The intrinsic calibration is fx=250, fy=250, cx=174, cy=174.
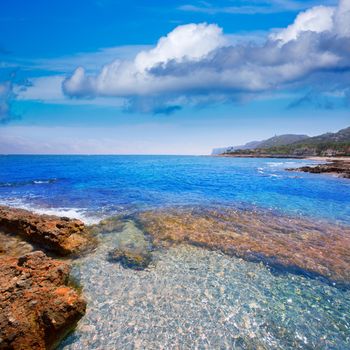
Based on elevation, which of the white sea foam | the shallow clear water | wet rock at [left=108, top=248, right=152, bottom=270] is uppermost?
the white sea foam

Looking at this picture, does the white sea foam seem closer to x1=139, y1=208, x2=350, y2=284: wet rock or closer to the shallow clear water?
x1=139, y1=208, x2=350, y2=284: wet rock

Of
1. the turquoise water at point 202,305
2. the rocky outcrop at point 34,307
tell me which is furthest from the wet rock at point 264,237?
the rocky outcrop at point 34,307

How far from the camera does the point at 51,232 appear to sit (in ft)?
45.5

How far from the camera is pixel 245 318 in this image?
338 inches

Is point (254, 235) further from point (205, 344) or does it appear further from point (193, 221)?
point (205, 344)

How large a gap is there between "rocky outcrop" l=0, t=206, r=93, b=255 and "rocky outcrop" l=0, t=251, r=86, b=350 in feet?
14.7

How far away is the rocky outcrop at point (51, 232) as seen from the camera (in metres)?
13.7

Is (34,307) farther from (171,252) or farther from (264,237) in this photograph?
(264,237)

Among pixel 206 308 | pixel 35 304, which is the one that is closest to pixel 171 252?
pixel 206 308

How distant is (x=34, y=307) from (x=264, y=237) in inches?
529

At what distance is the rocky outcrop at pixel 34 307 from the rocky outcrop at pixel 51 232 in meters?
4.47

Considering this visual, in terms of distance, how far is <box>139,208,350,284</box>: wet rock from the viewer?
12.9 metres

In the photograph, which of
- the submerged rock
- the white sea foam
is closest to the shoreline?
the submerged rock

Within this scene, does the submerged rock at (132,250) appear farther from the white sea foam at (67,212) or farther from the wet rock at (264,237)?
the white sea foam at (67,212)
